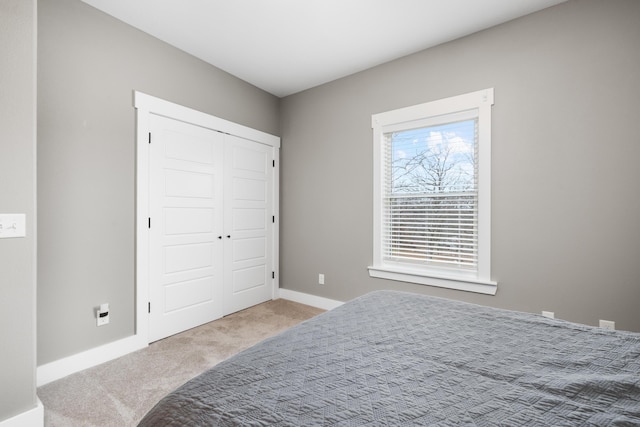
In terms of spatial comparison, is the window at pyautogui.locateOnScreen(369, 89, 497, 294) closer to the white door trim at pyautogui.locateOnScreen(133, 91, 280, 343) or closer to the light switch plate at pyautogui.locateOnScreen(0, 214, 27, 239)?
the white door trim at pyautogui.locateOnScreen(133, 91, 280, 343)

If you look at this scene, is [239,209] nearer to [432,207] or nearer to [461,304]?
[432,207]

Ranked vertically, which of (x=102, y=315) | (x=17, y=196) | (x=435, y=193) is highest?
(x=435, y=193)

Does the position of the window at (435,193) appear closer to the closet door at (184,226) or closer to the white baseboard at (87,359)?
the closet door at (184,226)

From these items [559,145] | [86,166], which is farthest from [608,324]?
[86,166]

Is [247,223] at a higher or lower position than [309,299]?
higher

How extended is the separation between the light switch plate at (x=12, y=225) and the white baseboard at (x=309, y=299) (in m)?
2.78

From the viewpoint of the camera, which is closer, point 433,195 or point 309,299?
point 433,195

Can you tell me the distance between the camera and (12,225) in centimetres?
157

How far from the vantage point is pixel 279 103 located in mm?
4066

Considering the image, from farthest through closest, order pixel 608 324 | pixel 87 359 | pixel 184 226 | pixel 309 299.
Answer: pixel 309 299 < pixel 184 226 < pixel 87 359 < pixel 608 324

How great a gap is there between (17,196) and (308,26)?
2.34m

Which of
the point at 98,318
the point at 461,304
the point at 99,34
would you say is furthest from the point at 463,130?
the point at 98,318

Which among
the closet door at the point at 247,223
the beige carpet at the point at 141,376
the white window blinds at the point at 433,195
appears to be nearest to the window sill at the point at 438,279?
the white window blinds at the point at 433,195

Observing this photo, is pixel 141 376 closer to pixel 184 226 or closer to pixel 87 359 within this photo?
pixel 87 359
